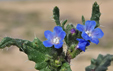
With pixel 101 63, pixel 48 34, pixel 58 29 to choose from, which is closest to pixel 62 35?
pixel 58 29

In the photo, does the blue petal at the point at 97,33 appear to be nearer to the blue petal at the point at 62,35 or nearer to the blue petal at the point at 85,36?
the blue petal at the point at 85,36

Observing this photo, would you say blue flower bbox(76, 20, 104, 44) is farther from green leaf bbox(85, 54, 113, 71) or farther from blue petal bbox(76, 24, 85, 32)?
→ green leaf bbox(85, 54, 113, 71)

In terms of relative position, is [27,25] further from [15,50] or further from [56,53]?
[56,53]

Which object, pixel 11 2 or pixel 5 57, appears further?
pixel 11 2

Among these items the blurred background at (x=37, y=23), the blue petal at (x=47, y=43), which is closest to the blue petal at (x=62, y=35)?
the blue petal at (x=47, y=43)

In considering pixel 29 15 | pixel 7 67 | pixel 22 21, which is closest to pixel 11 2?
pixel 29 15

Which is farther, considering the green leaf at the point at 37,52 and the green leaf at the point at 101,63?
the green leaf at the point at 101,63

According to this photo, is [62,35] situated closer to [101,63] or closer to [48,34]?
[48,34]
